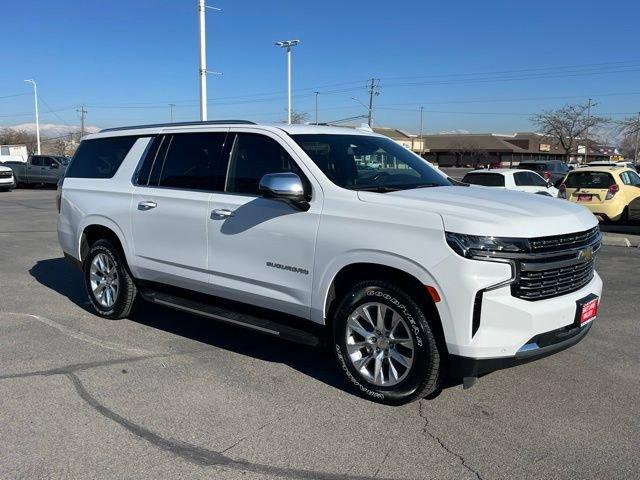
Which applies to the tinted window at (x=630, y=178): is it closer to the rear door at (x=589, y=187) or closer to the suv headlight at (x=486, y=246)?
the rear door at (x=589, y=187)

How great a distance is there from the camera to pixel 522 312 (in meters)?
3.63

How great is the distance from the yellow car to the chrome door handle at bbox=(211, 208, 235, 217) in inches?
449

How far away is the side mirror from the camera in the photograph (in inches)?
166

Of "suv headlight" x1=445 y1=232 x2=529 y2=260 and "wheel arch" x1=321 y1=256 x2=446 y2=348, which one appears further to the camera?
"wheel arch" x1=321 y1=256 x2=446 y2=348

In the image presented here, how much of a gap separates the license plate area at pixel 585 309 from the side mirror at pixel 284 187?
2.00 m

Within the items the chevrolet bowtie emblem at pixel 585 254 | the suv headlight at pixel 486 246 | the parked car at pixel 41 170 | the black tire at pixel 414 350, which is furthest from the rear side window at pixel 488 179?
the parked car at pixel 41 170

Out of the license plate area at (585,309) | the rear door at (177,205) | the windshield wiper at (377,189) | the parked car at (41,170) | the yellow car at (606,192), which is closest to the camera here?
the license plate area at (585,309)

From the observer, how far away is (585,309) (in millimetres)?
4031

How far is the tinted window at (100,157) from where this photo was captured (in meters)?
6.12

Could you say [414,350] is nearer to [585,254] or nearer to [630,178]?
[585,254]

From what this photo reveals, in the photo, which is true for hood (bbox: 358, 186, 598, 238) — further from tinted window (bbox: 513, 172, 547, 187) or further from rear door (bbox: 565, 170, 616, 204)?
tinted window (bbox: 513, 172, 547, 187)

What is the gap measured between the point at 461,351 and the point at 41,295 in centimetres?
558

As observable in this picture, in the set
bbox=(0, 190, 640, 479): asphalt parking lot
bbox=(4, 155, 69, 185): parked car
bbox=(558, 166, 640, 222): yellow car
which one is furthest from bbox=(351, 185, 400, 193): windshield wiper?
bbox=(4, 155, 69, 185): parked car

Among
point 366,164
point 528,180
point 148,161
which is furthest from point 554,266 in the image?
point 528,180
